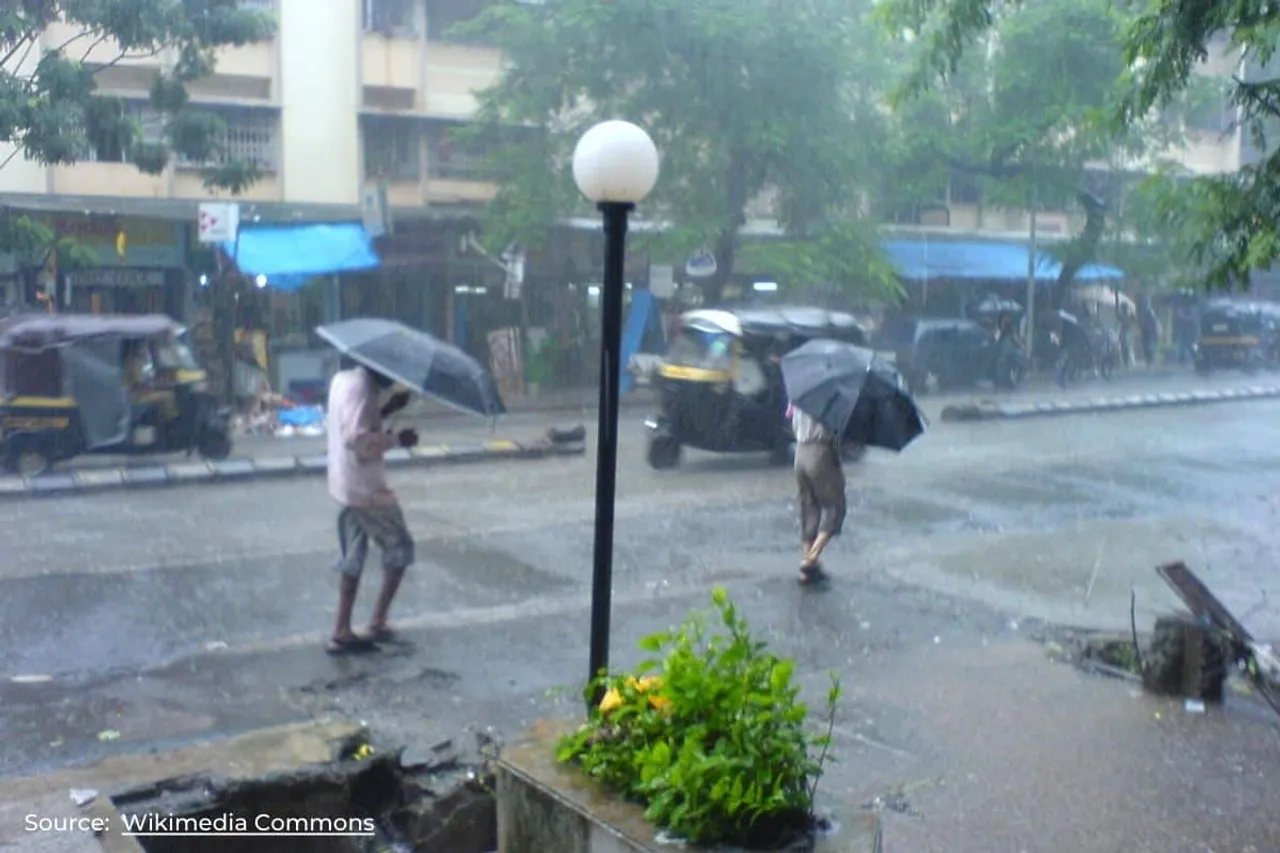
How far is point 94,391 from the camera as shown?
15938 mm

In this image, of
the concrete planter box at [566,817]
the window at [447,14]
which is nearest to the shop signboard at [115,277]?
the window at [447,14]

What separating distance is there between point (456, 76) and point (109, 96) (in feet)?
30.0

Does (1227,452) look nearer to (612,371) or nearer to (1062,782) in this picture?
(1062,782)

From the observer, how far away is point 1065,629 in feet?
30.8

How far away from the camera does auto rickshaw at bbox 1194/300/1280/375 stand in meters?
35.1

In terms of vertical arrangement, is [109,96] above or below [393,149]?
above

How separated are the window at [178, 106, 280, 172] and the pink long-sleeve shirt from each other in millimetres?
16370

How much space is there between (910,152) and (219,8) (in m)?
15.9

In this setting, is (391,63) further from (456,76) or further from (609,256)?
(609,256)

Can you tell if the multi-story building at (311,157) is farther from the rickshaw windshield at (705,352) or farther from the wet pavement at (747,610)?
the wet pavement at (747,610)

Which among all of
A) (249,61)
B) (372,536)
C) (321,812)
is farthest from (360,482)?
(249,61)

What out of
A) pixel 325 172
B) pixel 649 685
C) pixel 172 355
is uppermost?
pixel 325 172

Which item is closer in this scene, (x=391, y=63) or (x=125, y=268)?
(x=125, y=268)

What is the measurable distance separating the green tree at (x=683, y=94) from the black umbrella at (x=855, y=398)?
1517cm
